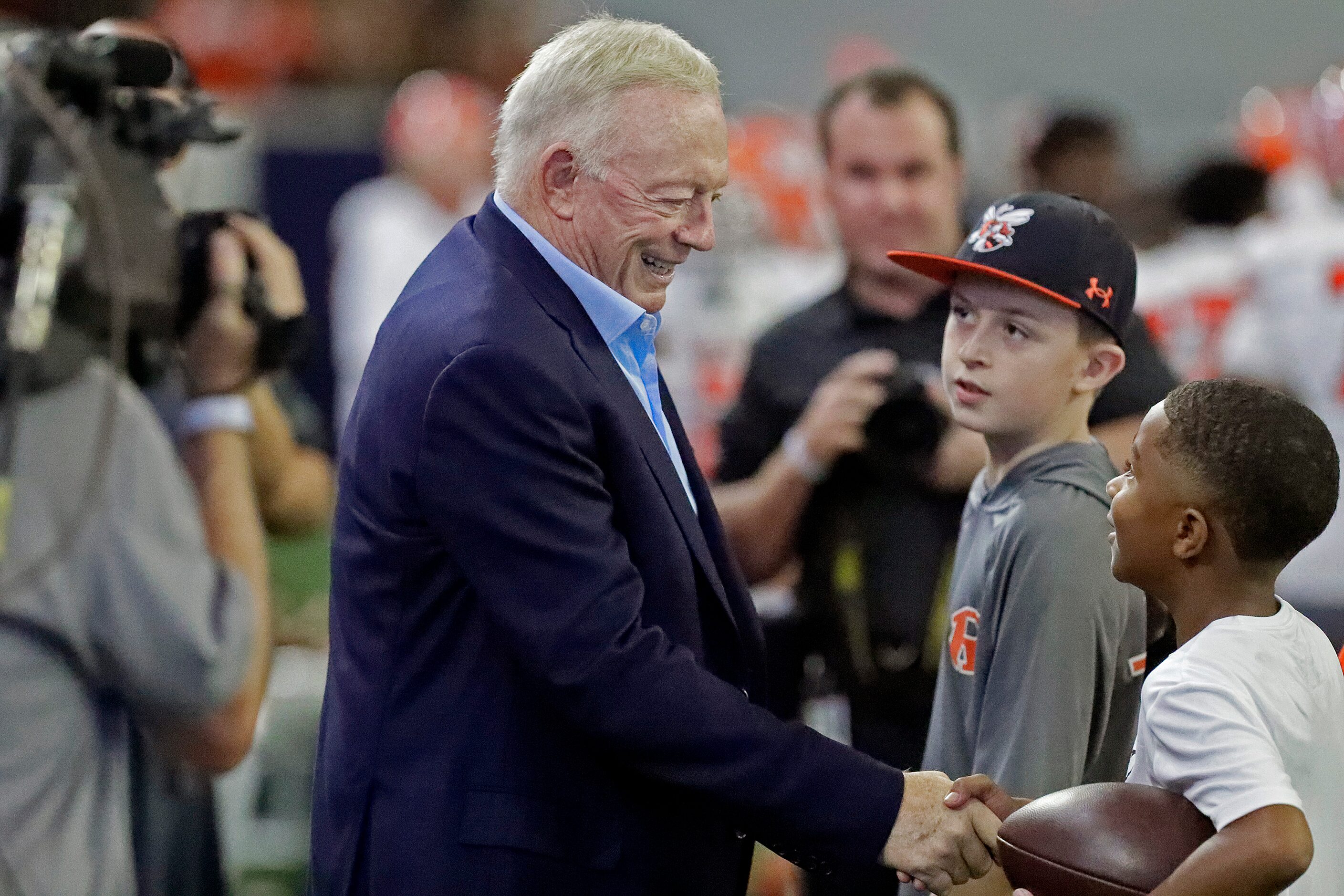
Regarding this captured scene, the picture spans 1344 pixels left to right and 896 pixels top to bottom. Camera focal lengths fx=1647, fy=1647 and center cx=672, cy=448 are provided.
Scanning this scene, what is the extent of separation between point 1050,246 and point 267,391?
1545 mm

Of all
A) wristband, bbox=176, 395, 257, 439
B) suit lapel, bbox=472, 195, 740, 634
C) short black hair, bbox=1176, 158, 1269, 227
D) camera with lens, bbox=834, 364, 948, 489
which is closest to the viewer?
suit lapel, bbox=472, 195, 740, 634

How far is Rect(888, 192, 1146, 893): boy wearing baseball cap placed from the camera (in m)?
1.97

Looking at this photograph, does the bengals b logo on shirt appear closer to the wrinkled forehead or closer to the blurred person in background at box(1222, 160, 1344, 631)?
the wrinkled forehead

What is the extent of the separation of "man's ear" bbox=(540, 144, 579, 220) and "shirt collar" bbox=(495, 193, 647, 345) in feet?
0.14

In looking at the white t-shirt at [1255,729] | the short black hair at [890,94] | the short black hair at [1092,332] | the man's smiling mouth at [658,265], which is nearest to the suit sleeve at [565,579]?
the man's smiling mouth at [658,265]

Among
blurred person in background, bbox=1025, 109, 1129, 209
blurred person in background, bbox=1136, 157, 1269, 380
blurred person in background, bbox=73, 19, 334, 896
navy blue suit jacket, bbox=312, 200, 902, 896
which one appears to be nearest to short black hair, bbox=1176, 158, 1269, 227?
blurred person in background, bbox=1136, 157, 1269, 380

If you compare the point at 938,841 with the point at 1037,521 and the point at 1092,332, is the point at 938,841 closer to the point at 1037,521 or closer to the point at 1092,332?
the point at 1037,521

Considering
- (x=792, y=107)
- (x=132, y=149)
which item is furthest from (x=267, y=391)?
(x=792, y=107)

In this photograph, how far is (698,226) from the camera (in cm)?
206

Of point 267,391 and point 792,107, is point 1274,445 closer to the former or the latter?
point 267,391

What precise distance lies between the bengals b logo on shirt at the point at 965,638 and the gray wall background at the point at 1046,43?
7.69 m

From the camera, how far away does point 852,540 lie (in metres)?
3.15

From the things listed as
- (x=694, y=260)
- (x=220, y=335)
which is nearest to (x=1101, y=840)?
(x=220, y=335)

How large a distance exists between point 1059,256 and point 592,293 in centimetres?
60
